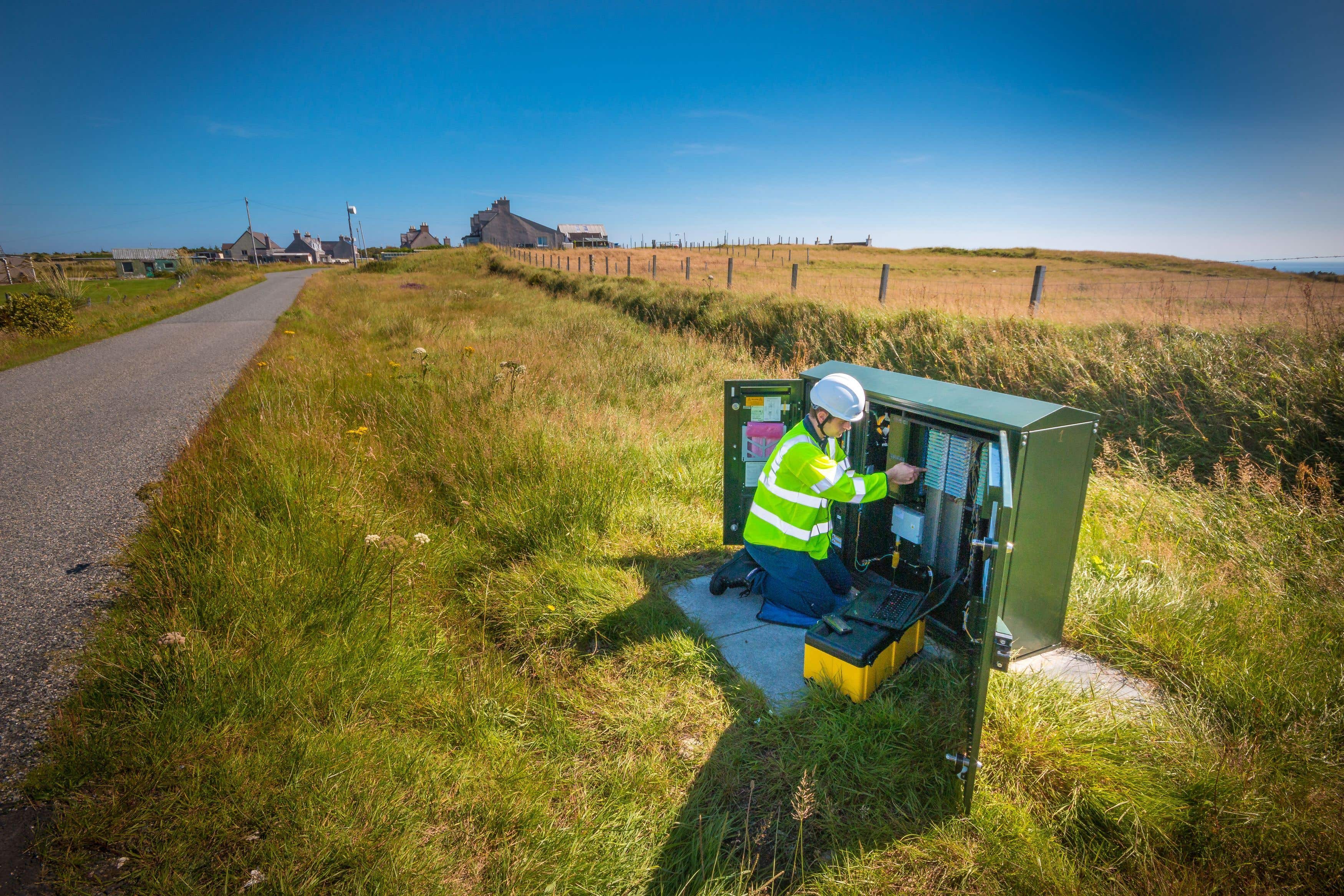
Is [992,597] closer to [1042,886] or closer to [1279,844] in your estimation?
[1042,886]

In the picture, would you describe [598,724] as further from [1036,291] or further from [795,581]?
[1036,291]

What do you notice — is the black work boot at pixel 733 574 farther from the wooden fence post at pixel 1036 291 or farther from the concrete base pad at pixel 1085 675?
the wooden fence post at pixel 1036 291

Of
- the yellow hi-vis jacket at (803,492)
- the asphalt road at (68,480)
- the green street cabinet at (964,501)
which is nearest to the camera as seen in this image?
the green street cabinet at (964,501)

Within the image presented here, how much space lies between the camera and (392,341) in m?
10.9

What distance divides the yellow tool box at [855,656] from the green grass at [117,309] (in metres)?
13.1

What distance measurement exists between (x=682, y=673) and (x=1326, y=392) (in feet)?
19.3

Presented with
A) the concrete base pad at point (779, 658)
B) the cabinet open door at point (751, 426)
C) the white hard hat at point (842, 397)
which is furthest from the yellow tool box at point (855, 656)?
the cabinet open door at point (751, 426)

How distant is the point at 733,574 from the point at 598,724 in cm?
138

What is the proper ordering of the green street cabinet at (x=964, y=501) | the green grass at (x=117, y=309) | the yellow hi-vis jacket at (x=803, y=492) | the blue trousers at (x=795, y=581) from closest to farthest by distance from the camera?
1. the green street cabinet at (x=964, y=501)
2. the yellow hi-vis jacket at (x=803, y=492)
3. the blue trousers at (x=795, y=581)
4. the green grass at (x=117, y=309)

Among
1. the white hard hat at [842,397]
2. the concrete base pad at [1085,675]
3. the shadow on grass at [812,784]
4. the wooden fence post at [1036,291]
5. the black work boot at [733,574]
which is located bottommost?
the shadow on grass at [812,784]

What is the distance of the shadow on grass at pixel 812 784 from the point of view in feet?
7.25

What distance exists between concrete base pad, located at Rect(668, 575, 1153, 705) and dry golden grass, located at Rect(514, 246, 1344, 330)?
5.08 meters

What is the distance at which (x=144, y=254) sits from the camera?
7700 cm

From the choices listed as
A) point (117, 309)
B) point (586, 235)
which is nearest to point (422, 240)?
point (586, 235)
